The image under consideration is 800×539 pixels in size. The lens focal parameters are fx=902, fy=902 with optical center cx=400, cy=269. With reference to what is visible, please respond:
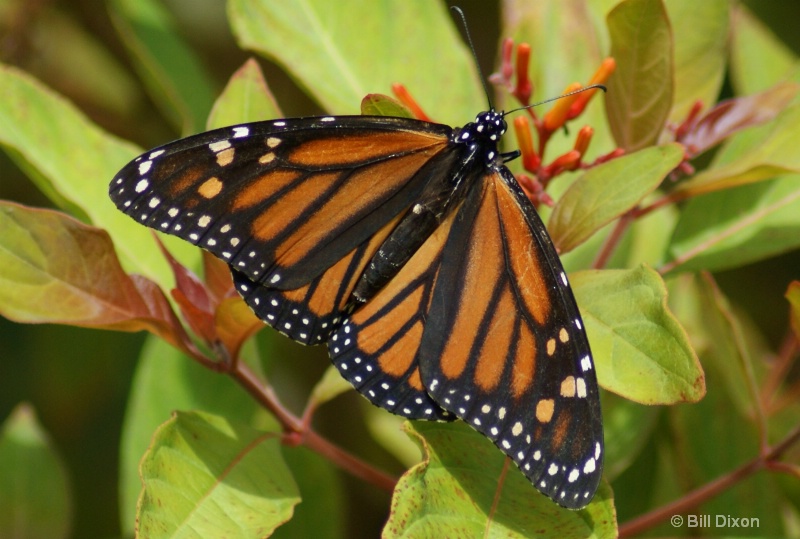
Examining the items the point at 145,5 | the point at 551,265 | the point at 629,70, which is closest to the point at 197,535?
the point at 551,265

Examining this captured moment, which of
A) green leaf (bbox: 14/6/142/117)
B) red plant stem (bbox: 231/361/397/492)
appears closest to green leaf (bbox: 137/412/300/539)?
red plant stem (bbox: 231/361/397/492)

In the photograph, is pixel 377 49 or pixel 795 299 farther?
pixel 377 49

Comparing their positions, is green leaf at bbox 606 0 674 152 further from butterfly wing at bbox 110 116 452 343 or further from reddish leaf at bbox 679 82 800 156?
butterfly wing at bbox 110 116 452 343

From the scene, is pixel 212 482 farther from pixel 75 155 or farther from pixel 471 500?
pixel 75 155

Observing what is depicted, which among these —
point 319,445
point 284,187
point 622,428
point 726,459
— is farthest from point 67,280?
point 726,459

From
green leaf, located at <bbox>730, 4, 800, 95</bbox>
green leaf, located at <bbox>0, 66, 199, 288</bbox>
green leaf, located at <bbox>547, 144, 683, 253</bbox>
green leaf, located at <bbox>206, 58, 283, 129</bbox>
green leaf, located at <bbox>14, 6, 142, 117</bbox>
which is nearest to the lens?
green leaf, located at <bbox>547, 144, 683, 253</bbox>

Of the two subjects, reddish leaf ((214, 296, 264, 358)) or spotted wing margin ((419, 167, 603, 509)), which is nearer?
spotted wing margin ((419, 167, 603, 509))

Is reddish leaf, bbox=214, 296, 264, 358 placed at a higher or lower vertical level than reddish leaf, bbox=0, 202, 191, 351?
lower
